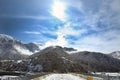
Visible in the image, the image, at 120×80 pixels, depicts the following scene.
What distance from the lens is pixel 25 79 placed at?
48.3m

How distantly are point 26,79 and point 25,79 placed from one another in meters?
0.44

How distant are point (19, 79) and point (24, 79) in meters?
1.15

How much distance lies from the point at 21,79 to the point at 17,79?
1.33 m

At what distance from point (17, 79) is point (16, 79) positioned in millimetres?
801

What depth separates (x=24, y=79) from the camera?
4803cm

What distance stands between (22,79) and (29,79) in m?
1.57

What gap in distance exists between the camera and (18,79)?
48875mm

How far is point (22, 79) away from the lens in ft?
159

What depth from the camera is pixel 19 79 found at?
48.5m

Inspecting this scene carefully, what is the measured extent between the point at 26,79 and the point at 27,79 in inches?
8.8

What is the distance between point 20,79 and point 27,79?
1.41m

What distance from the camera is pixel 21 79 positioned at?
48.9 metres

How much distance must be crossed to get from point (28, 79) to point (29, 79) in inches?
19.5

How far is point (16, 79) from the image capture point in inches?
1989
